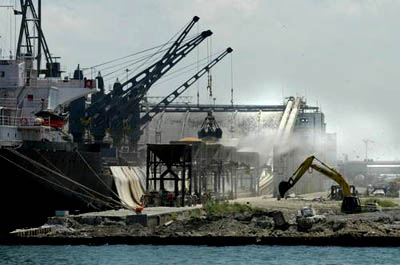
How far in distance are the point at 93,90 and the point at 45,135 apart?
9671 mm

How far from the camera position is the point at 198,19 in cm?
12400

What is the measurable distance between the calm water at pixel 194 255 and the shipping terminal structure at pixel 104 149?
31.9 feet

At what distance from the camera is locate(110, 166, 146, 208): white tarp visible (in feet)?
276

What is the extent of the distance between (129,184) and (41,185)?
2028 cm

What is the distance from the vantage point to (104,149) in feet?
313

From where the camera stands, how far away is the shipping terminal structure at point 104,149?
68.2 m

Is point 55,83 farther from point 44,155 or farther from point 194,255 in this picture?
point 194,255

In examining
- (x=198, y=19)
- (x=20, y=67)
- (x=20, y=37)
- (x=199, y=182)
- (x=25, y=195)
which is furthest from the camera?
(x=198, y=19)

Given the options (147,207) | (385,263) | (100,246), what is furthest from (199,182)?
(385,263)

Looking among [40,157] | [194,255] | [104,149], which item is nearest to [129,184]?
[104,149]

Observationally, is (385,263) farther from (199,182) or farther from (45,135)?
(199,182)

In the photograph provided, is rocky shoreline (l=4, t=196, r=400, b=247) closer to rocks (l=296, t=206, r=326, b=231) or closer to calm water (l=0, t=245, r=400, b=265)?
rocks (l=296, t=206, r=326, b=231)

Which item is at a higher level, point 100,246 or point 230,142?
point 230,142

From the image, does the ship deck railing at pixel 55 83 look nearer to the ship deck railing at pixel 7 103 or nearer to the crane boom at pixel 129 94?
the ship deck railing at pixel 7 103
